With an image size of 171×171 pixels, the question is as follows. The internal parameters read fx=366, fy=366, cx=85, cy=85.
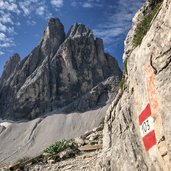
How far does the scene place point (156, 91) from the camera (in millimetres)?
8648

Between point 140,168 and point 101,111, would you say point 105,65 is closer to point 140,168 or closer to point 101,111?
point 101,111

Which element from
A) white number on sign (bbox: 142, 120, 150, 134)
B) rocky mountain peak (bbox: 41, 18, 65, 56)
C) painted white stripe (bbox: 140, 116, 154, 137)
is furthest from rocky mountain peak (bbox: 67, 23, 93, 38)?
white number on sign (bbox: 142, 120, 150, 134)

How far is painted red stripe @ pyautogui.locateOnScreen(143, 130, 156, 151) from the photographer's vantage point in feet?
29.9

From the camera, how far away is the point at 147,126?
9.57m

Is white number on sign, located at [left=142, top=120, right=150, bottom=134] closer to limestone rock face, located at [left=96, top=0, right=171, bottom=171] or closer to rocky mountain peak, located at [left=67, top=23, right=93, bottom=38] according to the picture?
limestone rock face, located at [left=96, top=0, right=171, bottom=171]

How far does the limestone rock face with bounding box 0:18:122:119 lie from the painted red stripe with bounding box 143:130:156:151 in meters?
120

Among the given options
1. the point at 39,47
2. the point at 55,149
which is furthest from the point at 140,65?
the point at 39,47

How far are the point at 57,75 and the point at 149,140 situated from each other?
12935cm

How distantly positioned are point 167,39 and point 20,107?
130 m

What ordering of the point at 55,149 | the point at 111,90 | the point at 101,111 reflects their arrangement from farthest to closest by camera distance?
the point at 111,90 → the point at 101,111 → the point at 55,149

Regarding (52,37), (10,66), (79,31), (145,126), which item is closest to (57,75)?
(52,37)

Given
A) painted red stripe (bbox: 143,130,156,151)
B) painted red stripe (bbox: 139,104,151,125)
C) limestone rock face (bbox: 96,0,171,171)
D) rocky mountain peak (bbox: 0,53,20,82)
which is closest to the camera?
limestone rock face (bbox: 96,0,171,171)

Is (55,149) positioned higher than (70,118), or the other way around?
(70,118)

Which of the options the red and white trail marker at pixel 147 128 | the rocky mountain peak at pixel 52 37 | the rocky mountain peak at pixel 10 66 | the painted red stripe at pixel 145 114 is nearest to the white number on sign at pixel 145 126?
the red and white trail marker at pixel 147 128
